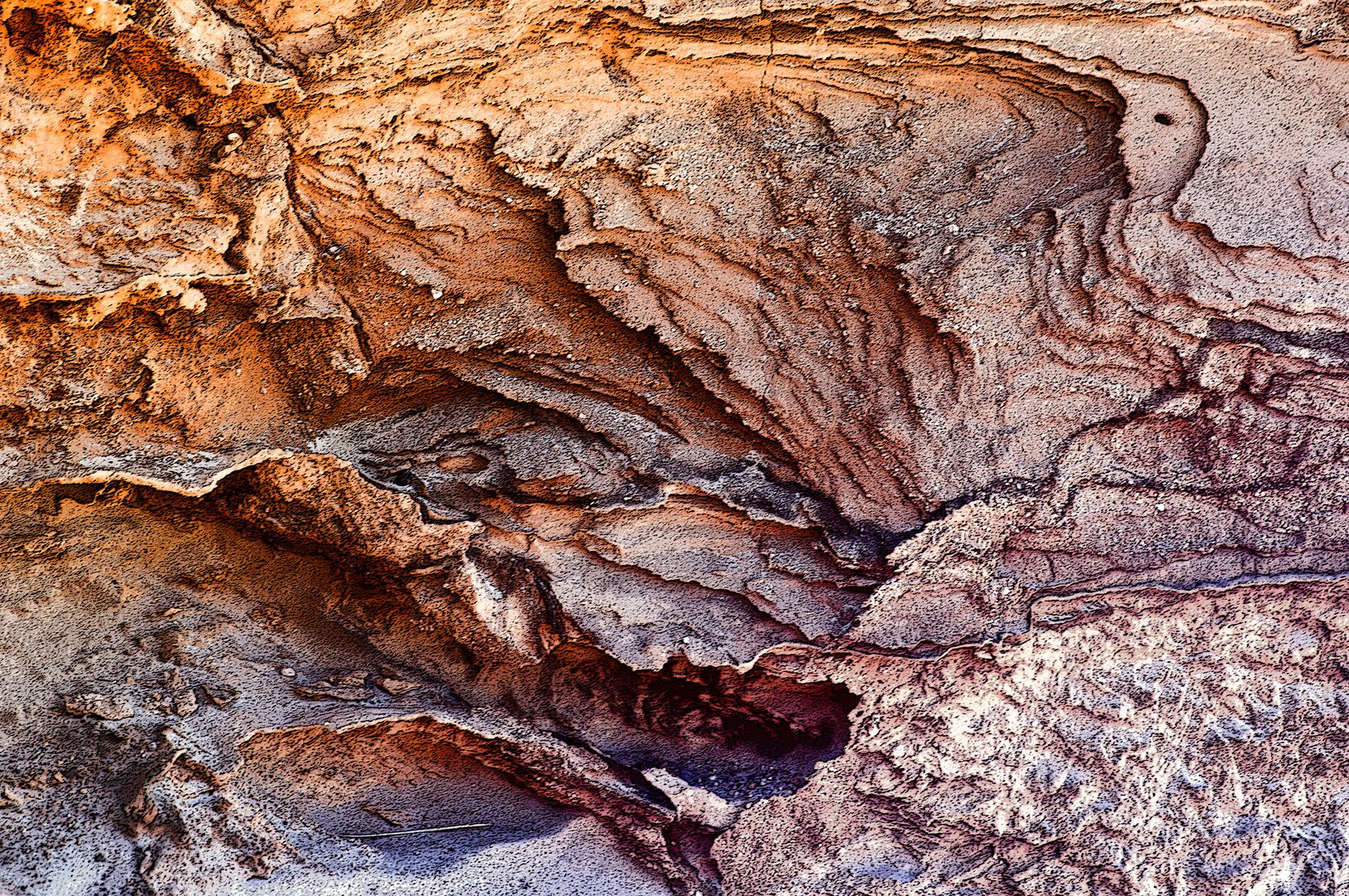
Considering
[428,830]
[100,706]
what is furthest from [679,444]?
[100,706]

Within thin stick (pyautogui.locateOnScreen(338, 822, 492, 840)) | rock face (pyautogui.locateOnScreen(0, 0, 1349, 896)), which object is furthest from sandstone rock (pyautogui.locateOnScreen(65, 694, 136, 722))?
thin stick (pyautogui.locateOnScreen(338, 822, 492, 840))

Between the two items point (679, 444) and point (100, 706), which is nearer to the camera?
point (100, 706)

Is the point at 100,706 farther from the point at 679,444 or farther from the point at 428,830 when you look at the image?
the point at 679,444

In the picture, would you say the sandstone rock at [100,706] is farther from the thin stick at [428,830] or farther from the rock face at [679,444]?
the thin stick at [428,830]

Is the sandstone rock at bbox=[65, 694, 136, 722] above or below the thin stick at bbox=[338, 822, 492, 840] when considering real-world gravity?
above

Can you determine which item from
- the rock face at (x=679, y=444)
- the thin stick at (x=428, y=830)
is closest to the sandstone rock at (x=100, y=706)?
the rock face at (x=679, y=444)

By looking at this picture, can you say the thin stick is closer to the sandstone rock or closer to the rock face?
the rock face

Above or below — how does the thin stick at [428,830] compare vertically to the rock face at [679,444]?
below

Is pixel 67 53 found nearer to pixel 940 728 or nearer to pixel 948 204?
pixel 948 204
